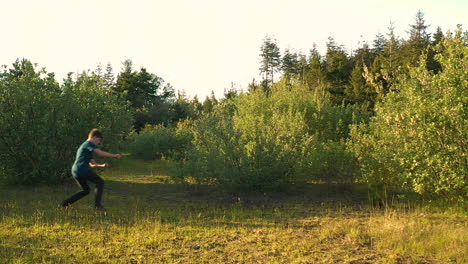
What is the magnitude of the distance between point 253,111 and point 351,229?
36.3ft

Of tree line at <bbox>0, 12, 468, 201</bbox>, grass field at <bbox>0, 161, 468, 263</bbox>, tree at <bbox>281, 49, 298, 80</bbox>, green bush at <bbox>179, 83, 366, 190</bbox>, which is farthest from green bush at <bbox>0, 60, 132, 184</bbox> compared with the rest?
tree at <bbox>281, 49, 298, 80</bbox>

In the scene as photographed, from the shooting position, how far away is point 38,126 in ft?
37.4

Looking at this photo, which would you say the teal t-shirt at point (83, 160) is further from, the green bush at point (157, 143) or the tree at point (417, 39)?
the tree at point (417, 39)

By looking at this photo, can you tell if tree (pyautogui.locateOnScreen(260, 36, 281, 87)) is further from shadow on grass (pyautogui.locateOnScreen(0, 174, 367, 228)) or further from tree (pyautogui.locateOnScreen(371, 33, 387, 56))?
shadow on grass (pyautogui.locateOnScreen(0, 174, 367, 228))

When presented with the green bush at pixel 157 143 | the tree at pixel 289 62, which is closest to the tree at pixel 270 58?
the tree at pixel 289 62

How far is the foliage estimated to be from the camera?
8.27 metres

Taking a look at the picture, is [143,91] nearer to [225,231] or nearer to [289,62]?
[289,62]

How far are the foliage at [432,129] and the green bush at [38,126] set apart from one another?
8706 millimetres

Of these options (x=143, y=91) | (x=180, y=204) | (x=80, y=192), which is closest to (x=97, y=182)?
(x=80, y=192)

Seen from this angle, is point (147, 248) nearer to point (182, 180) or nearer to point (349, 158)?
point (182, 180)

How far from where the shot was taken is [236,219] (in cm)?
812

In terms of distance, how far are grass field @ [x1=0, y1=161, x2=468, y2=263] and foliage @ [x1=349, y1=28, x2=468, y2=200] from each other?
856mm

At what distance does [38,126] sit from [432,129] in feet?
33.7

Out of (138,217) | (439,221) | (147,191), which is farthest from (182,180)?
(439,221)
